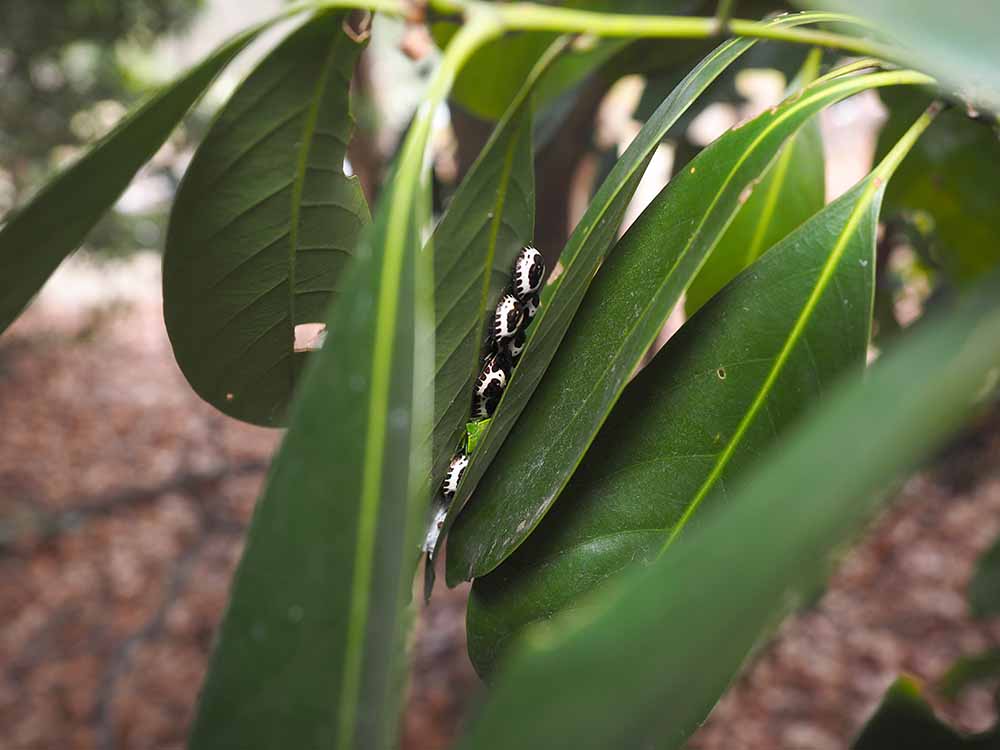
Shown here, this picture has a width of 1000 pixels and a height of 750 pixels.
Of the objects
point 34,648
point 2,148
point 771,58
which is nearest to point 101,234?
point 2,148

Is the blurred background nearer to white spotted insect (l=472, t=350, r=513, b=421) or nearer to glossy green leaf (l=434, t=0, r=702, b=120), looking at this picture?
glossy green leaf (l=434, t=0, r=702, b=120)

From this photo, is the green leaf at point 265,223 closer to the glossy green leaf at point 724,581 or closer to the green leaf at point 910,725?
the glossy green leaf at point 724,581

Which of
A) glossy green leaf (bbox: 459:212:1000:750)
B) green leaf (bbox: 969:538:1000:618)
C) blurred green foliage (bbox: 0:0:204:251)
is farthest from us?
blurred green foliage (bbox: 0:0:204:251)

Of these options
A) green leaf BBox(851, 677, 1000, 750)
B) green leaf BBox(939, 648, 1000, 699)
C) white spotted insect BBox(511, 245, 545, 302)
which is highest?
white spotted insect BBox(511, 245, 545, 302)

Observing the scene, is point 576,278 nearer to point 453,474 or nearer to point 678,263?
point 678,263

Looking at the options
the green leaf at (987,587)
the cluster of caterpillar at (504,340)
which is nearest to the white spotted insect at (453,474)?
the cluster of caterpillar at (504,340)

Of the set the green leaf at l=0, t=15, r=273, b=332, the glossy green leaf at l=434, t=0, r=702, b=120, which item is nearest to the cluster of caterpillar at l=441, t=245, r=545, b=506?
the green leaf at l=0, t=15, r=273, b=332

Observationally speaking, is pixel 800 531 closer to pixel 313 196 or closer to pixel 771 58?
pixel 313 196
